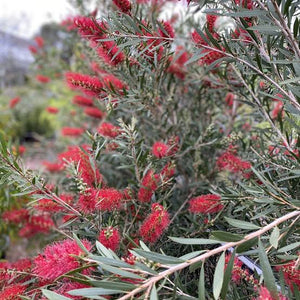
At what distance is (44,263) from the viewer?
1.53 ft

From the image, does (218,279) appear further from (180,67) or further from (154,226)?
(180,67)

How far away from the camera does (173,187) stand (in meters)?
0.72

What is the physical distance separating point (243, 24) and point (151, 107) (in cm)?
37

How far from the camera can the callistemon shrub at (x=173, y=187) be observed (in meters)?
0.40

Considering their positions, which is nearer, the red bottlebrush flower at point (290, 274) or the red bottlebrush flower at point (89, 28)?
the red bottlebrush flower at point (290, 274)

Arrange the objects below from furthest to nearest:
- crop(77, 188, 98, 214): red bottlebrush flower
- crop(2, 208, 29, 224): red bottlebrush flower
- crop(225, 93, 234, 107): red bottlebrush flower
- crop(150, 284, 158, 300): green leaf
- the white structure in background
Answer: the white structure in background, crop(225, 93, 234, 107): red bottlebrush flower, crop(2, 208, 29, 224): red bottlebrush flower, crop(77, 188, 98, 214): red bottlebrush flower, crop(150, 284, 158, 300): green leaf

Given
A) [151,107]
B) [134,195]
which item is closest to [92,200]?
[134,195]

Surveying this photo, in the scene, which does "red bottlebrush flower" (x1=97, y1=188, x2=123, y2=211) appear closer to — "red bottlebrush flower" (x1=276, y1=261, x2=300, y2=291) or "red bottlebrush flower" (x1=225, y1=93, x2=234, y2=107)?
"red bottlebrush flower" (x1=276, y1=261, x2=300, y2=291)

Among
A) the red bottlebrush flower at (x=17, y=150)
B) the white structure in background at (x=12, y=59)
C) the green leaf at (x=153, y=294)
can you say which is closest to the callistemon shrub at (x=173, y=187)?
the green leaf at (x=153, y=294)

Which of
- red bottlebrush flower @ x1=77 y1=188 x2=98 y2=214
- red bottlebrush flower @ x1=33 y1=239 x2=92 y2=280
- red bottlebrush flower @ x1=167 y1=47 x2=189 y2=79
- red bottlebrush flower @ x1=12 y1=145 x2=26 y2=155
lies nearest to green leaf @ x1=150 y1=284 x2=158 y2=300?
red bottlebrush flower @ x1=33 y1=239 x2=92 y2=280

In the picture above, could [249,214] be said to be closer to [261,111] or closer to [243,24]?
[261,111]

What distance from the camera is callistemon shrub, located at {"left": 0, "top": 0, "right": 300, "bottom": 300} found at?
40cm

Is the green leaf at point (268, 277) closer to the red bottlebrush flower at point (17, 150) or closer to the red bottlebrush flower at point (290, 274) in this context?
the red bottlebrush flower at point (290, 274)

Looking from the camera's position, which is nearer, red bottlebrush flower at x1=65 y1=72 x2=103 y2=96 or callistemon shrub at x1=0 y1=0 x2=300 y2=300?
callistemon shrub at x1=0 y1=0 x2=300 y2=300
